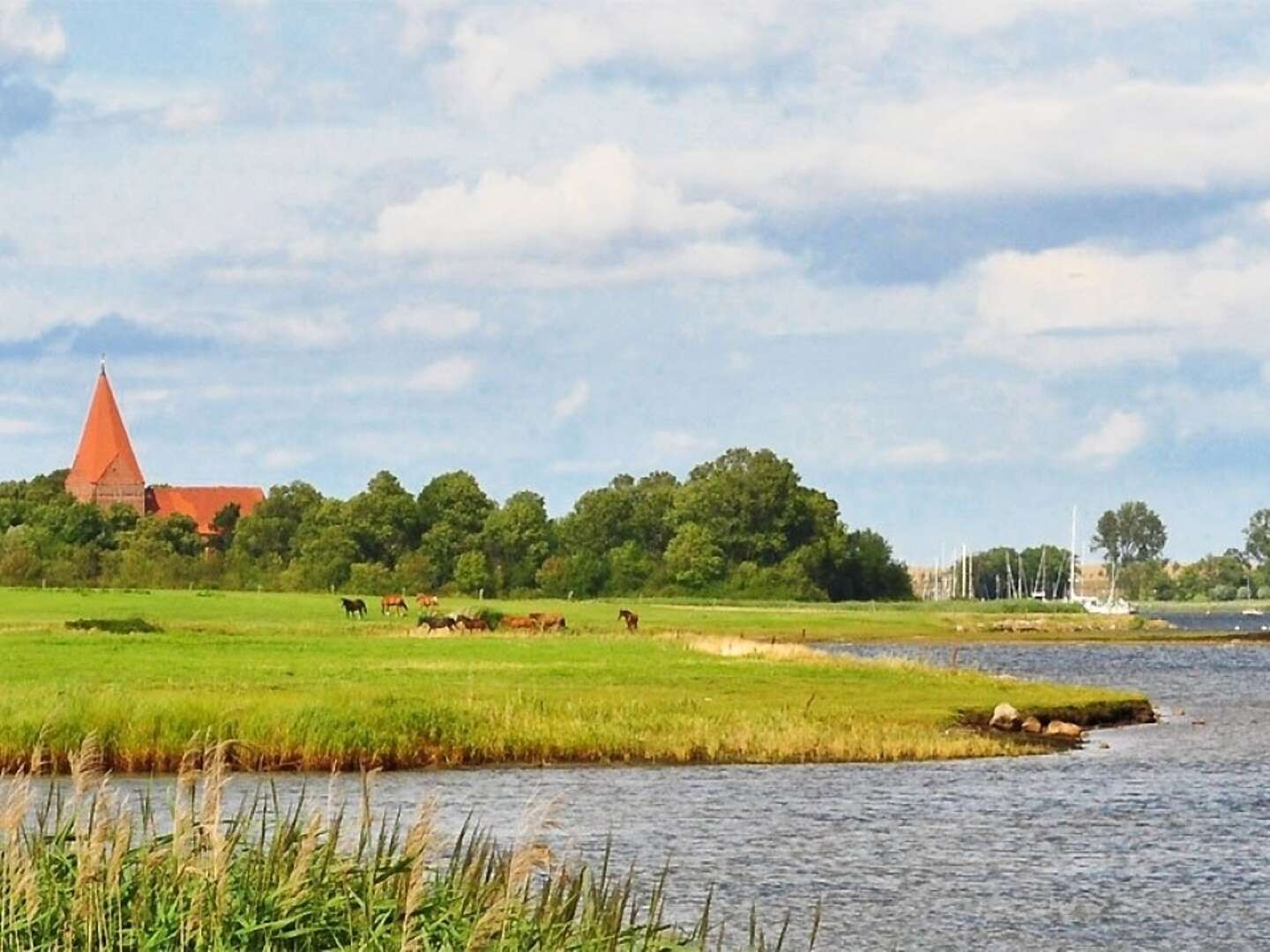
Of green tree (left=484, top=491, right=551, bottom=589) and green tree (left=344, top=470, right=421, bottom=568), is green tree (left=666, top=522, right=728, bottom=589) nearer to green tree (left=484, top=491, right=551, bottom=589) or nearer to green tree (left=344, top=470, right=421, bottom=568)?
green tree (left=484, top=491, right=551, bottom=589)

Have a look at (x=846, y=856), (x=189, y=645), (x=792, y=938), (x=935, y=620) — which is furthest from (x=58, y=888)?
(x=935, y=620)

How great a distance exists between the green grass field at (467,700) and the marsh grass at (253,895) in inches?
385

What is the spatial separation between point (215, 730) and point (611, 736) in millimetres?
8952

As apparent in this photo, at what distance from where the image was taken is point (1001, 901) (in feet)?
94.6

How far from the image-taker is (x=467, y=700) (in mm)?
47562

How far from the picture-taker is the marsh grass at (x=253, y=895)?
14.5m

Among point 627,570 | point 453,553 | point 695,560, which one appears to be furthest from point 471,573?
point 695,560

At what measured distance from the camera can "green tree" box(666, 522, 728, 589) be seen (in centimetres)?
19200

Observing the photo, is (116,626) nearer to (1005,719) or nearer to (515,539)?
(1005,719)

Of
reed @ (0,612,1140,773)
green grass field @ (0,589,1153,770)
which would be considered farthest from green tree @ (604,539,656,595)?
reed @ (0,612,1140,773)

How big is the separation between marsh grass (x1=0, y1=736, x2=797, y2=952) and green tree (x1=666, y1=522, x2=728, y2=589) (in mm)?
→ 174737

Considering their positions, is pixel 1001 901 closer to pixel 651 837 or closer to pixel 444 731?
pixel 651 837

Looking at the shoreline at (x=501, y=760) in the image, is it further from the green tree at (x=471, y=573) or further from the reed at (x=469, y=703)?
the green tree at (x=471, y=573)

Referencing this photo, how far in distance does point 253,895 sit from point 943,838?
67.4 ft
